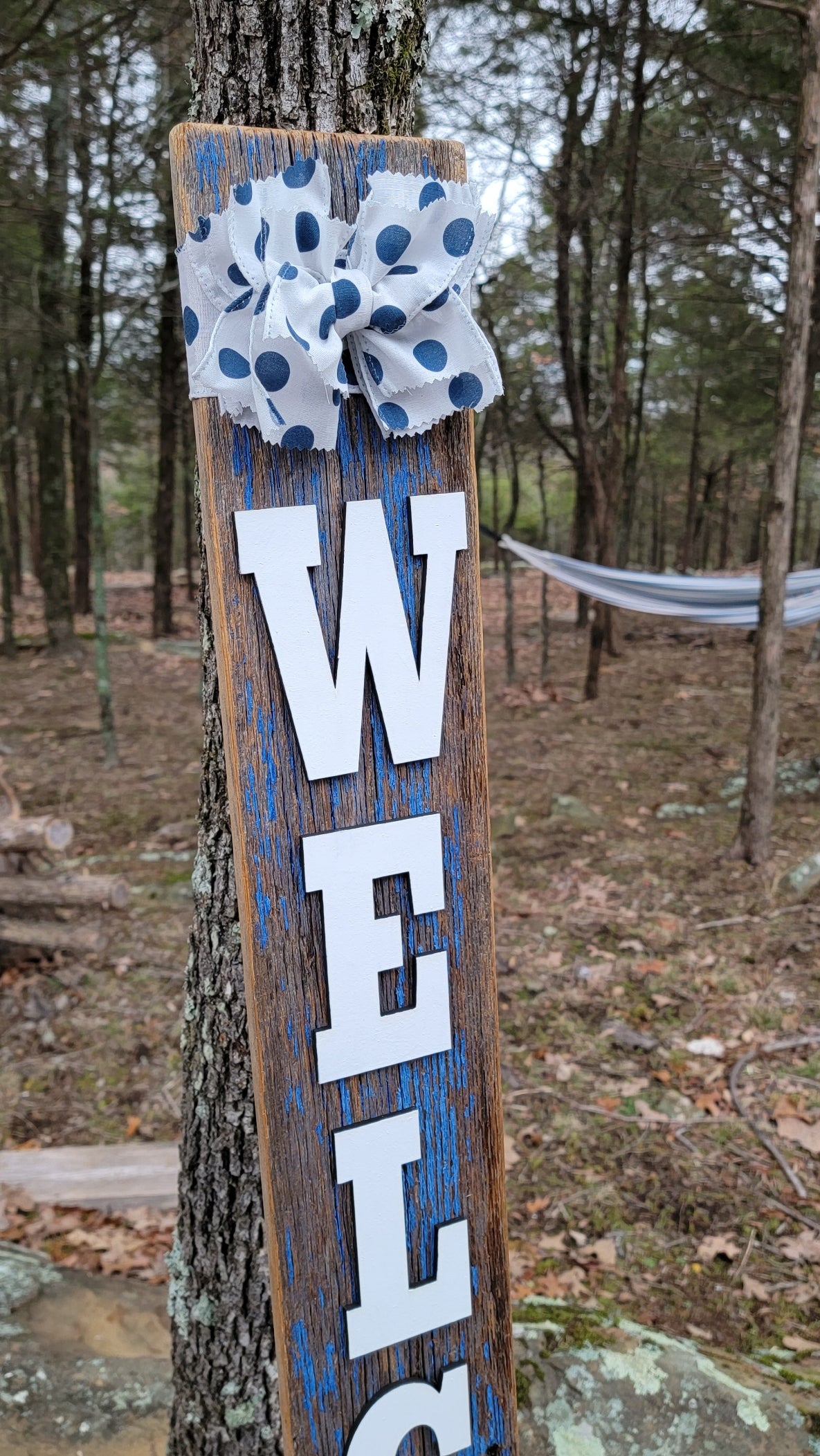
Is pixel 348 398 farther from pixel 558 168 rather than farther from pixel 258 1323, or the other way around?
pixel 558 168

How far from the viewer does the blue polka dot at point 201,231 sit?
34.9 inches

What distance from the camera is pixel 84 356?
5.42 meters

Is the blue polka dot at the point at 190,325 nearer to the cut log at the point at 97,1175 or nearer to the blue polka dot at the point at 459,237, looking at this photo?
the blue polka dot at the point at 459,237

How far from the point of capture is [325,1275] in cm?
99

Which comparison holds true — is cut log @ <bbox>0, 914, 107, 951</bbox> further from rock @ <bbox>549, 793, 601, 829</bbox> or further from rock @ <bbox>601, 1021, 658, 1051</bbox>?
rock @ <bbox>549, 793, 601, 829</bbox>

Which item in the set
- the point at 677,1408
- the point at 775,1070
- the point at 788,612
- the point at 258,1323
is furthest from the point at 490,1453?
the point at 788,612

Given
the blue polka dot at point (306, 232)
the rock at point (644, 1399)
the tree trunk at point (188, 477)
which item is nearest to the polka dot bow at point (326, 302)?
the blue polka dot at point (306, 232)

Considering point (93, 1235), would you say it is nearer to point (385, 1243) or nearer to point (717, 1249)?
point (717, 1249)

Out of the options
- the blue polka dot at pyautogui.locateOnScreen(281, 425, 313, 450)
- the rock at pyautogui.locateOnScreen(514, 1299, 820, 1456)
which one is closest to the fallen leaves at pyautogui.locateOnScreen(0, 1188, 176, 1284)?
the rock at pyautogui.locateOnScreen(514, 1299, 820, 1456)

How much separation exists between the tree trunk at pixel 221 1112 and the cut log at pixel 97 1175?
3.21ft

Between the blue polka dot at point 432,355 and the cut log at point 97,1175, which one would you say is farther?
the cut log at point 97,1175

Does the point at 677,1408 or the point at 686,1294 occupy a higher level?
the point at 677,1408

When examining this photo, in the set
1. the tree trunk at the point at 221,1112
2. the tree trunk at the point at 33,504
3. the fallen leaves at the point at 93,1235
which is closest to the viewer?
the tree trunk at the point at 221,1112

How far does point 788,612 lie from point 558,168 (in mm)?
3501
